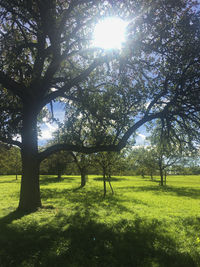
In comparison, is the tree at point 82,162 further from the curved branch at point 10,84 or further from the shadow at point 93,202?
the curved branch at point 10,84

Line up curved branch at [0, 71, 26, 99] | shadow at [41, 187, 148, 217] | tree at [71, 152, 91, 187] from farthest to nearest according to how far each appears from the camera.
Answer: tree at [71, 152, 91, 187], shadow at [41, 187, 148, 217], curved branch at [0, 71, 26, 99]

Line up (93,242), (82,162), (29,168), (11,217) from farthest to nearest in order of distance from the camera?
1. (82,162)
2. (29,168)
3. (11,217)
4. (93,242)

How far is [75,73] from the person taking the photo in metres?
12.9

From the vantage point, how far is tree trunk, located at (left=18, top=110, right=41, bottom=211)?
1003 cm

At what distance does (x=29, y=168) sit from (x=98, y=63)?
27.4 feet

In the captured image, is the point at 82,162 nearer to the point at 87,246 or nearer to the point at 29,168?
the point at 29,168

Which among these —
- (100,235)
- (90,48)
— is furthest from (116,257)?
(90,48)

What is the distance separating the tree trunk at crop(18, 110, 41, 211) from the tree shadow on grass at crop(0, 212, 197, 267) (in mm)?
1983

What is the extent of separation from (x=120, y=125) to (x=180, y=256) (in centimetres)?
832

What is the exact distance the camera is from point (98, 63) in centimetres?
969

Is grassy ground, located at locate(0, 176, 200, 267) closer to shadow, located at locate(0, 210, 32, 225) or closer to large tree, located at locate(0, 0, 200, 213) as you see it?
shadow, located at locate(0, 210, 32, 225)

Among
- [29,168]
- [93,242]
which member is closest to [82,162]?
[29,168]

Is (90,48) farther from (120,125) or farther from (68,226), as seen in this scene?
(68,226)

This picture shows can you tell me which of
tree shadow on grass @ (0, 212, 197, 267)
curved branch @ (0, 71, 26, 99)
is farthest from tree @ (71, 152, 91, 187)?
tree shadow on grass @ (0, 212, 197, 267)
